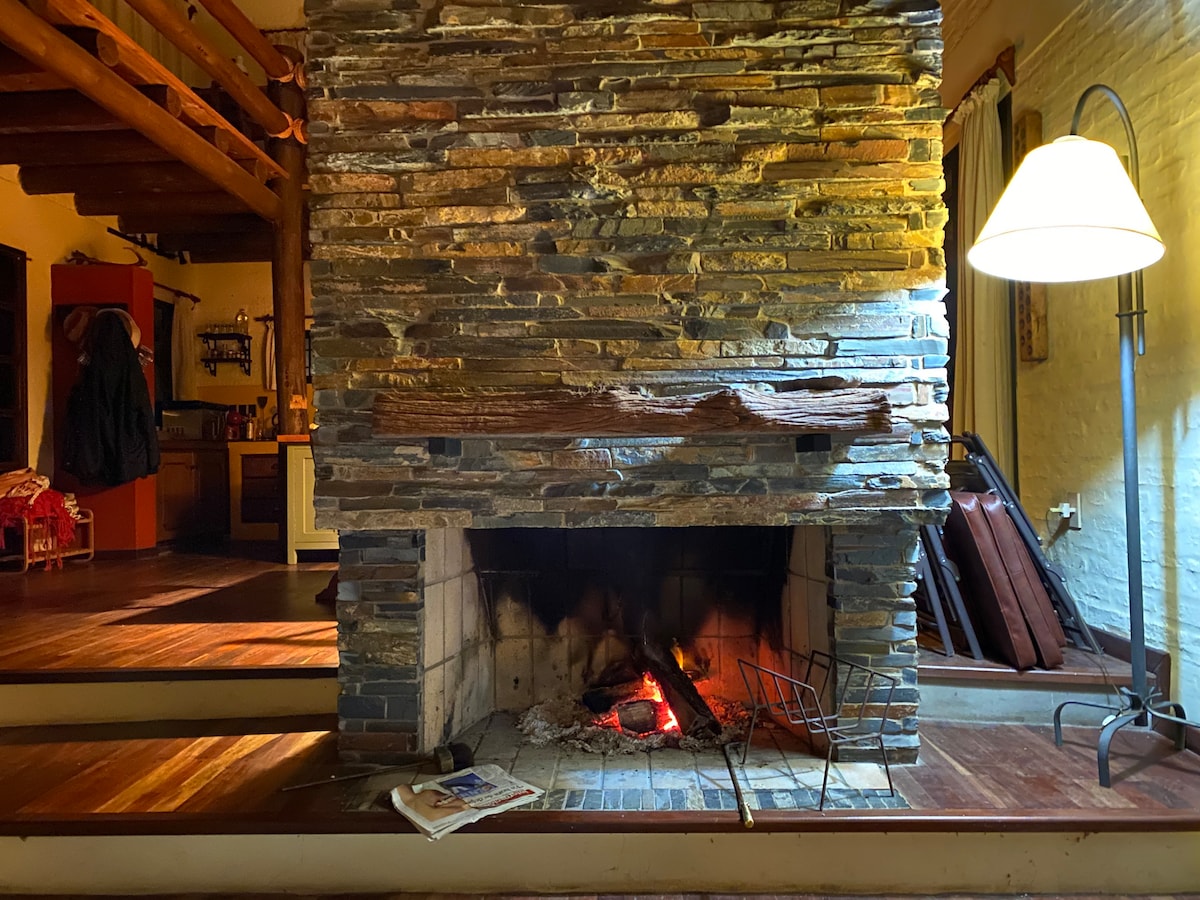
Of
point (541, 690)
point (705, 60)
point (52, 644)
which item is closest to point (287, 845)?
point (541, 690)

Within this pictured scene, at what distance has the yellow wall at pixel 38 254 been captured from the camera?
4.54 m

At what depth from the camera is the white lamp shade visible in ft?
5.49

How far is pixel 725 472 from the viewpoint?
1903mm

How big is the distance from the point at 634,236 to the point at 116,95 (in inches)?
116

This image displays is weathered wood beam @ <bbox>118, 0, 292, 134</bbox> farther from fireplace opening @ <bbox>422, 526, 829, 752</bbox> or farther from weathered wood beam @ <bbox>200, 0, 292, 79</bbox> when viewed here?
fireplace opening @ <bbox>422, 526, 829, 752</bbox>

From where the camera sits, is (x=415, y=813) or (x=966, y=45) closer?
(x=415, y=813)

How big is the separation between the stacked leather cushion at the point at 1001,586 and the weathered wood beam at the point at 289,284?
4304mm

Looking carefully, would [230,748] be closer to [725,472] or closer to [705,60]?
[725,472]

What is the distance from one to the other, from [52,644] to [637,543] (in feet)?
7.55

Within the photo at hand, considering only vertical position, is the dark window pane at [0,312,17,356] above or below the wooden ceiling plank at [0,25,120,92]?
below

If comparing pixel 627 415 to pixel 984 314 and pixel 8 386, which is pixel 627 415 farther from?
pixel 8 386

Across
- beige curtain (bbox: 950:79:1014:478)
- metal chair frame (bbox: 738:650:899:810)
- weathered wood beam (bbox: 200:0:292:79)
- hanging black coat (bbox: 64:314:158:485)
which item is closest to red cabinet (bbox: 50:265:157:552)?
hanging black coat (bbox: 64:314:158:485)

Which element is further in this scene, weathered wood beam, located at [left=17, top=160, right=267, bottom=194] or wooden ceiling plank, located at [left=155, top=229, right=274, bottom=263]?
wooden ceiling plank, located at [left=155, top=229, right=274, bottom=263]

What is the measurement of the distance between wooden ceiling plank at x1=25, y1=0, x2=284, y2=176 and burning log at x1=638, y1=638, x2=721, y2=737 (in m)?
3.50
